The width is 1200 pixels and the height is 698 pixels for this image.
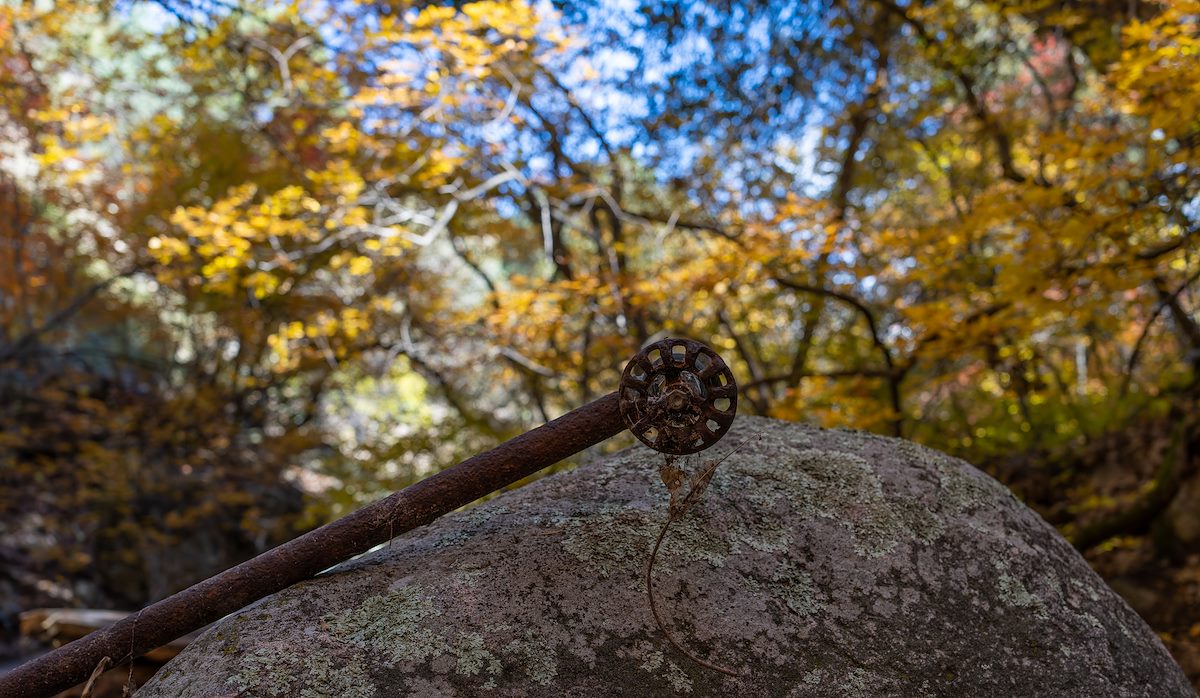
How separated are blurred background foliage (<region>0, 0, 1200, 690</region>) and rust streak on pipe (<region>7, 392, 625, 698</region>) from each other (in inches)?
120

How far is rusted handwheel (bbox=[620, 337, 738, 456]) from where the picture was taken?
5.16 feet

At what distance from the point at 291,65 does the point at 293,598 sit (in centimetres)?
668

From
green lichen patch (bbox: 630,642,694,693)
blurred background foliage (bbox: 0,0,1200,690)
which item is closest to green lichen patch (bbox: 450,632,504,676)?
green lichen patch (bbox: 630,642,694,693)

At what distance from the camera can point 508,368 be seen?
705 centimetres

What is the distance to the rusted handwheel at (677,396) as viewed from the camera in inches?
62.0

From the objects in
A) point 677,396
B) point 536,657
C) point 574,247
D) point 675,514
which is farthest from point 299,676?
point 574,247

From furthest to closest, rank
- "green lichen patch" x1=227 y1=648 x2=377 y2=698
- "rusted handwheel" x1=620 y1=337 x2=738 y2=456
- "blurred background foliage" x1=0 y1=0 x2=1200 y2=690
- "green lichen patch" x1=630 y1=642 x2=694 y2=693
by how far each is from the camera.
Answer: "blurred background foliage" x1=0 y1=0 x2=1200 y2=690, "rusted handwheel" x1=620 y1=337 x2=738 y2=456, "green lichen patch" x1=630 y1=642 x2=694 y2=693, "green lichen patch" x1=227 y1=648 x2=377 y2=698

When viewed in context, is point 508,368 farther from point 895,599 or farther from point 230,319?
point 895,599

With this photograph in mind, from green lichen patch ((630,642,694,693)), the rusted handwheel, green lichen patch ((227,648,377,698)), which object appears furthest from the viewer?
the rusted handwheel

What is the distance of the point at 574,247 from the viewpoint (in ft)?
35.2

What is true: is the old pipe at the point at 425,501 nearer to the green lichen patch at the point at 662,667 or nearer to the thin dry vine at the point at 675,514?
the thin dry vine at the point at 675,514

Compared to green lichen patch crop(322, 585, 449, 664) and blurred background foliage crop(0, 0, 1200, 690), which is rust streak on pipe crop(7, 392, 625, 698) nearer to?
green lichen patch crop(322, 585, 449, 664)

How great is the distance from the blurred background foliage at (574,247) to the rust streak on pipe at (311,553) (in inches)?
120

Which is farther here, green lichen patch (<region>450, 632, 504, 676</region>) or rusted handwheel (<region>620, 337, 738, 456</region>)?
rusted handwheel (<region>620, 337, 738, 456</region>)
